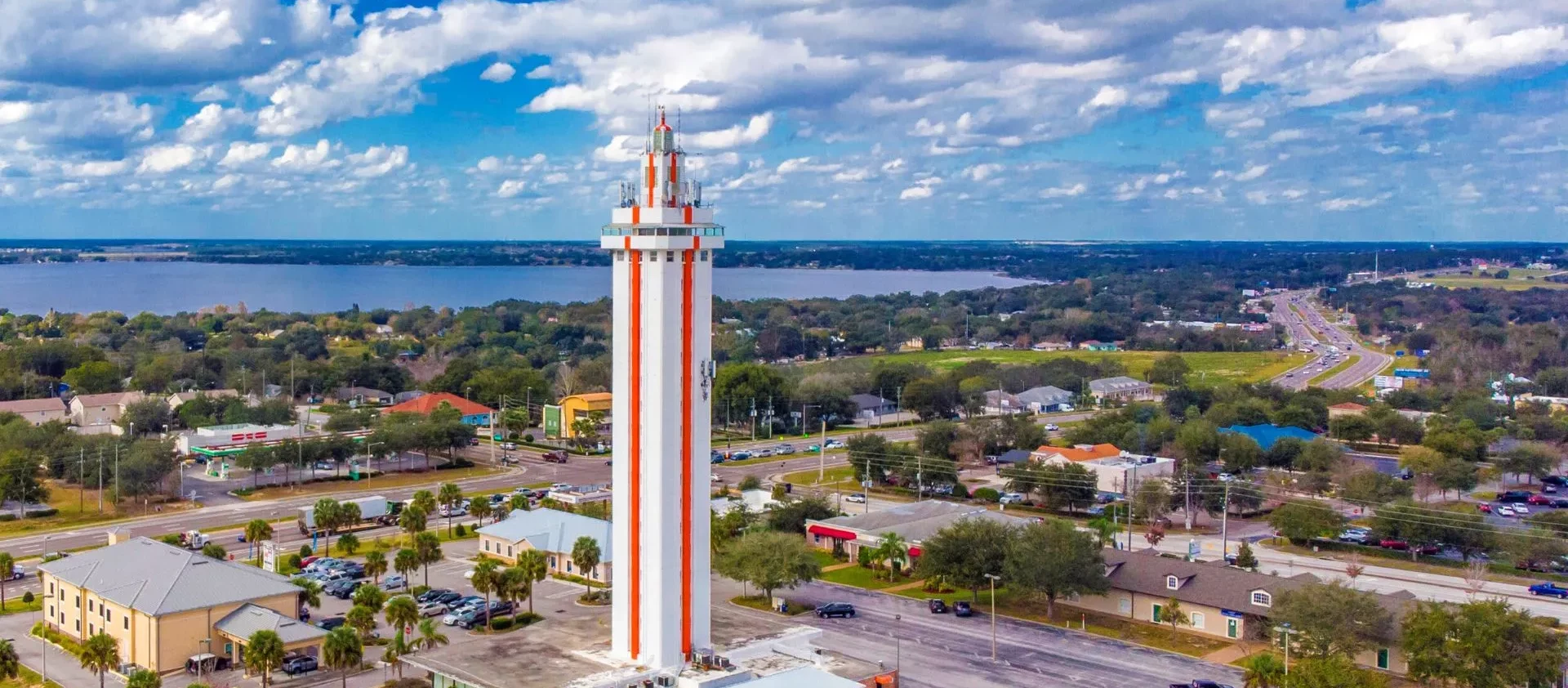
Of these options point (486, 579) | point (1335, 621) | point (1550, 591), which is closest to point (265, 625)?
point (486, 579)

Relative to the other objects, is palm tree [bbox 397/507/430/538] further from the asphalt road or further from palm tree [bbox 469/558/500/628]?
the asphalt road

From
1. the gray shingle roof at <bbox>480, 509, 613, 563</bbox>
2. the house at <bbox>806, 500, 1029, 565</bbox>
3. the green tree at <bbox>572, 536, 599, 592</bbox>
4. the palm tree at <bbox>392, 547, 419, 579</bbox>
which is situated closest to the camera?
the palm tree at <bbox>392, 547, 419, 579</bbox>

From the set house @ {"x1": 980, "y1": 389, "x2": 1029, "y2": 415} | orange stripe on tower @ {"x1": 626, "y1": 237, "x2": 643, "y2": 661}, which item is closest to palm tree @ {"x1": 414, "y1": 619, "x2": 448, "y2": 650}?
orange stripe on tower @ {"x1": 626, "y1": 237, "x2": 643, "y2": 661}

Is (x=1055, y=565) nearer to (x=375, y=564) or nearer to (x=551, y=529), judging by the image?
(x=551, y=529)

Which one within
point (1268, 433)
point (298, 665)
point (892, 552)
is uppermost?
point (1268, 433)

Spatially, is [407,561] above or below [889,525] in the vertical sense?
above

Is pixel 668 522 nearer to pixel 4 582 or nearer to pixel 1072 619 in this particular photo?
pixel 1072 619
